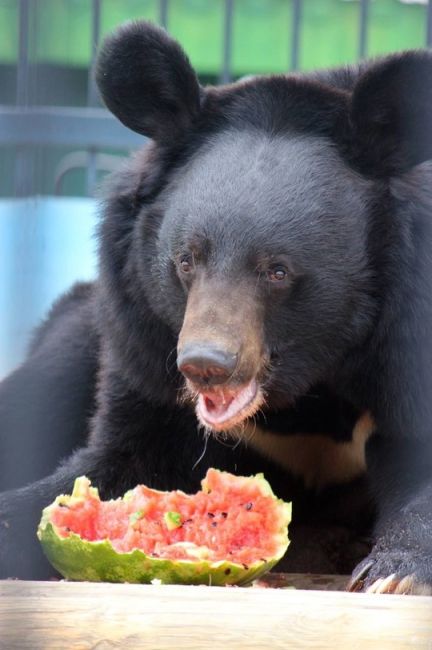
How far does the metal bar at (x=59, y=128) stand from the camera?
5.20 metres

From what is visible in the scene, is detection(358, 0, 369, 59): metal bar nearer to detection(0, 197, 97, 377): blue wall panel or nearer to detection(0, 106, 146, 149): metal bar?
detection(0, 106, 146, 149): metal bar

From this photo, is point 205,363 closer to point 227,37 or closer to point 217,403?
point 217,403

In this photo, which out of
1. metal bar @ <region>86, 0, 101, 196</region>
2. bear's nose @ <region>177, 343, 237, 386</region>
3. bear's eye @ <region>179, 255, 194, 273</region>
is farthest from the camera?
metal bar @ <region>86, 0, 101, 196</region>

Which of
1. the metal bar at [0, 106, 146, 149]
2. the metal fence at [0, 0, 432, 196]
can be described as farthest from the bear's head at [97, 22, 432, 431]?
the metal bar at [0, 106, 146, 149]

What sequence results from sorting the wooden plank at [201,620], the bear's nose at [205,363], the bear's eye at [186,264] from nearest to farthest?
the wooden plank at [201,620]
the bear's nose at [205,363]
the bear's eye at [186,264]

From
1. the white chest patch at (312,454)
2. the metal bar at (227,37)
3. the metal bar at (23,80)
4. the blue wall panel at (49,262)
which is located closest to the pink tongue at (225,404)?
the white chest patch at (312,454)

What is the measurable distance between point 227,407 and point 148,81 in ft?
3.53

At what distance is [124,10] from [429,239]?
17.3 ft

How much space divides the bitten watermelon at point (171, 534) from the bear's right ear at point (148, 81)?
3.61 ft

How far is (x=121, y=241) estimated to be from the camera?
3.97m

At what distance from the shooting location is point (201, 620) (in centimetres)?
240

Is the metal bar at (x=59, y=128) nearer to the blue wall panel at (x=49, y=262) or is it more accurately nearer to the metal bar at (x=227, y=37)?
the blue wall panel at (x=49, y=262)

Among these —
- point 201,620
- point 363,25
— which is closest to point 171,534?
point 201,620

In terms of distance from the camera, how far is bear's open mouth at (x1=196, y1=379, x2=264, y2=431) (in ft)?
11.1
